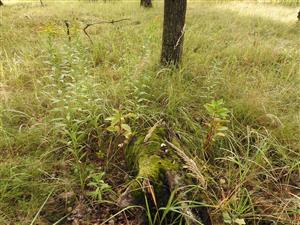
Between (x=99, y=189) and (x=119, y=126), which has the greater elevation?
(x=119, y=126)

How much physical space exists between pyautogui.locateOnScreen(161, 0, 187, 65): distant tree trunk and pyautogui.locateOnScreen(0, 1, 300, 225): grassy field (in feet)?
0.72

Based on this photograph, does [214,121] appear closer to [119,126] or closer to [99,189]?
[119,126]

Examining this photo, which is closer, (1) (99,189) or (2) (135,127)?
(1) (99,189)

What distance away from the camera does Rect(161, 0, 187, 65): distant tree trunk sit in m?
3.14

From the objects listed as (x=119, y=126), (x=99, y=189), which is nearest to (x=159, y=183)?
(x=99, y=189)

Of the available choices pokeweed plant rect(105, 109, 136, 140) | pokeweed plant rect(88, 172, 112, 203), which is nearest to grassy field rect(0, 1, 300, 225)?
pokeweed plant rect(88, 172, 112, 203)

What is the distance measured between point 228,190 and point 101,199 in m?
0.94

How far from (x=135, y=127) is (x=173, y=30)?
165 centimetres

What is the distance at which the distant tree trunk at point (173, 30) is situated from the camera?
3138 millimetres

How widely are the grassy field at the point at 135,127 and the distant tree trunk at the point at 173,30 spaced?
0.22 m

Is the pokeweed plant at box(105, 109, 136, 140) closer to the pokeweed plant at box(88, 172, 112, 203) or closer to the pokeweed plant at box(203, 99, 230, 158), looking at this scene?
the pokeweed plant at box(88, 172, 112, 203)

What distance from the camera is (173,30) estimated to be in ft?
10.6

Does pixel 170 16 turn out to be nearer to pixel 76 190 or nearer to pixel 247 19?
pixel 76 190

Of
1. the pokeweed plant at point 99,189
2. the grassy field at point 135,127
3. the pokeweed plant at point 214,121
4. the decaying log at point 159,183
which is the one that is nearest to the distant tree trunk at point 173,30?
the grassy field at point 135,127
